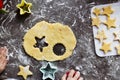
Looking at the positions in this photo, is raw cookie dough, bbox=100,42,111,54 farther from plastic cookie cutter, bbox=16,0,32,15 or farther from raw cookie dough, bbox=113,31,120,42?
plastic cookie cutter, bbox=16,0,32,15

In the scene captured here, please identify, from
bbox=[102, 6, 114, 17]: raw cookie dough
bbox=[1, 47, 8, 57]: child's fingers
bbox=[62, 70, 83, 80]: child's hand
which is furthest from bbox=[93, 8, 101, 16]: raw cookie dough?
bbox=[1, 47, 8, 57]: child's fingers

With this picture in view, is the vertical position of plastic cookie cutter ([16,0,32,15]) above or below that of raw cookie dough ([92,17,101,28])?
above

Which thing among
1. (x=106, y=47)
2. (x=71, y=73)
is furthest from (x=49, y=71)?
(x=106, y=47)

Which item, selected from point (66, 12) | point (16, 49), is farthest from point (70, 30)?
point (16, 49)

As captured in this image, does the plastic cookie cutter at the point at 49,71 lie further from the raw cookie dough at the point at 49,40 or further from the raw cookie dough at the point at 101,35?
the raw cookie dough at the point at 101,35

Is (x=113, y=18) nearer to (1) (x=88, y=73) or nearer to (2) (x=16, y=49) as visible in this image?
(1) (x=88, y=73)

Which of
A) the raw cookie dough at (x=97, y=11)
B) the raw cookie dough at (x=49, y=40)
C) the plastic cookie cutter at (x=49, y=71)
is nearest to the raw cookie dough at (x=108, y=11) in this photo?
the raw cookie dough at (x=97, y=11)
